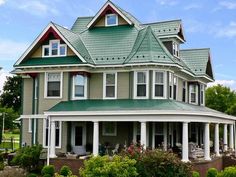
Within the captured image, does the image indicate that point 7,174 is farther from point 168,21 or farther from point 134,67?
point 168,21

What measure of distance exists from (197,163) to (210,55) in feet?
47.4

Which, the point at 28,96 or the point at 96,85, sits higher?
the point at 96,85

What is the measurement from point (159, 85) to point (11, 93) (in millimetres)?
69255

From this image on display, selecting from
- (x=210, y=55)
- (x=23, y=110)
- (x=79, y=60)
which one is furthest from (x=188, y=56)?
(x=23, y=110)

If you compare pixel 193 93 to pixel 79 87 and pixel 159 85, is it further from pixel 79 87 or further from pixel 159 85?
pixel 79 87

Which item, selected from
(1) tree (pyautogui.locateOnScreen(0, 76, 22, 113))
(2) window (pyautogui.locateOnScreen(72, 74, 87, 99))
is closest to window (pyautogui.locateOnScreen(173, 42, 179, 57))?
(2) window (pyautogui.locateOnScreen(72, 74, 87, 99))

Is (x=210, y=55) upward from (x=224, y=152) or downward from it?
upward

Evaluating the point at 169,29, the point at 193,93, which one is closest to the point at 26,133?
the point at 169,29

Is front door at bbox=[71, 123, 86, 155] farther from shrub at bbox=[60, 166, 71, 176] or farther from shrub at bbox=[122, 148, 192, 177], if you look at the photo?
shrub at bbox=[122, 148, 192, 177]

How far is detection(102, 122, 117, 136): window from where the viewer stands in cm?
2808

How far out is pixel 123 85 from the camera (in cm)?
2800

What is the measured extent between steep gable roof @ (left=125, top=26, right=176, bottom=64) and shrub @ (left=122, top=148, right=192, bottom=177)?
29.0 ft

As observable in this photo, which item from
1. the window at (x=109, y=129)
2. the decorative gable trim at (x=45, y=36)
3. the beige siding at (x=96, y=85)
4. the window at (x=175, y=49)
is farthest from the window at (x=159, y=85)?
the decorative gable trim at (x=45, y=36)

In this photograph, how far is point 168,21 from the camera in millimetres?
31703
